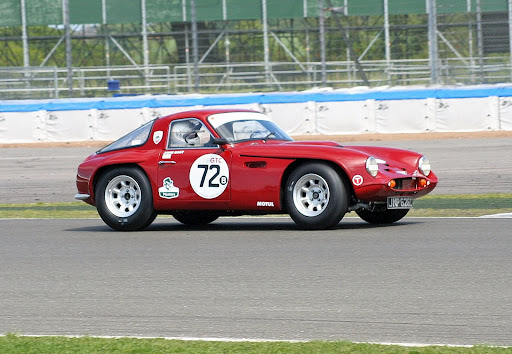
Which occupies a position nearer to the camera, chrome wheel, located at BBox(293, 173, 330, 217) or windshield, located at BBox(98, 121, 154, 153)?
chrome wheel, located at BBox(293, 173, 330, 217)

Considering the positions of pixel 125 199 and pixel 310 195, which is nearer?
pixel 310 195

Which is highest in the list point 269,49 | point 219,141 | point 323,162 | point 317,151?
point 269,49

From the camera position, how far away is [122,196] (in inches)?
417

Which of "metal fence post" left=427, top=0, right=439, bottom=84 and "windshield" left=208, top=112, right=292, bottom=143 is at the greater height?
"metal fence post" left=427, top=0, right=439, bottom=84

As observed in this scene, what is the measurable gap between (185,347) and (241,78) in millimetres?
26157

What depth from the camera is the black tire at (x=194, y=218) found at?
11.2 meters

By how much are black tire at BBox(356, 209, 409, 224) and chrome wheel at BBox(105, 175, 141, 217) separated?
2437mm

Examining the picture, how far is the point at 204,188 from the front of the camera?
398 inches

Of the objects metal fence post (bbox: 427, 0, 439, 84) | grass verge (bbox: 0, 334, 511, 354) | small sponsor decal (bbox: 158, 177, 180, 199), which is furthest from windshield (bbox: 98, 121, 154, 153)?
metal fence post (bbox: 427, 0, 439, 84)

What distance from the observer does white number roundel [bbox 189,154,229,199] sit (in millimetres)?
10023

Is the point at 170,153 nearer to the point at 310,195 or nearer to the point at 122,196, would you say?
the point at 122,196

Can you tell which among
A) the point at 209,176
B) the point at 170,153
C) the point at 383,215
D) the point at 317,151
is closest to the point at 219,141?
the point at 209,176

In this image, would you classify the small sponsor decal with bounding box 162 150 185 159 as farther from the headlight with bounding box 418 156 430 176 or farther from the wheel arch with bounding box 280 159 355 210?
the headlight with bounding box 418 156 430 176

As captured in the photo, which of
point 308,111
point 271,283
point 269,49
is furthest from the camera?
point 269,49
